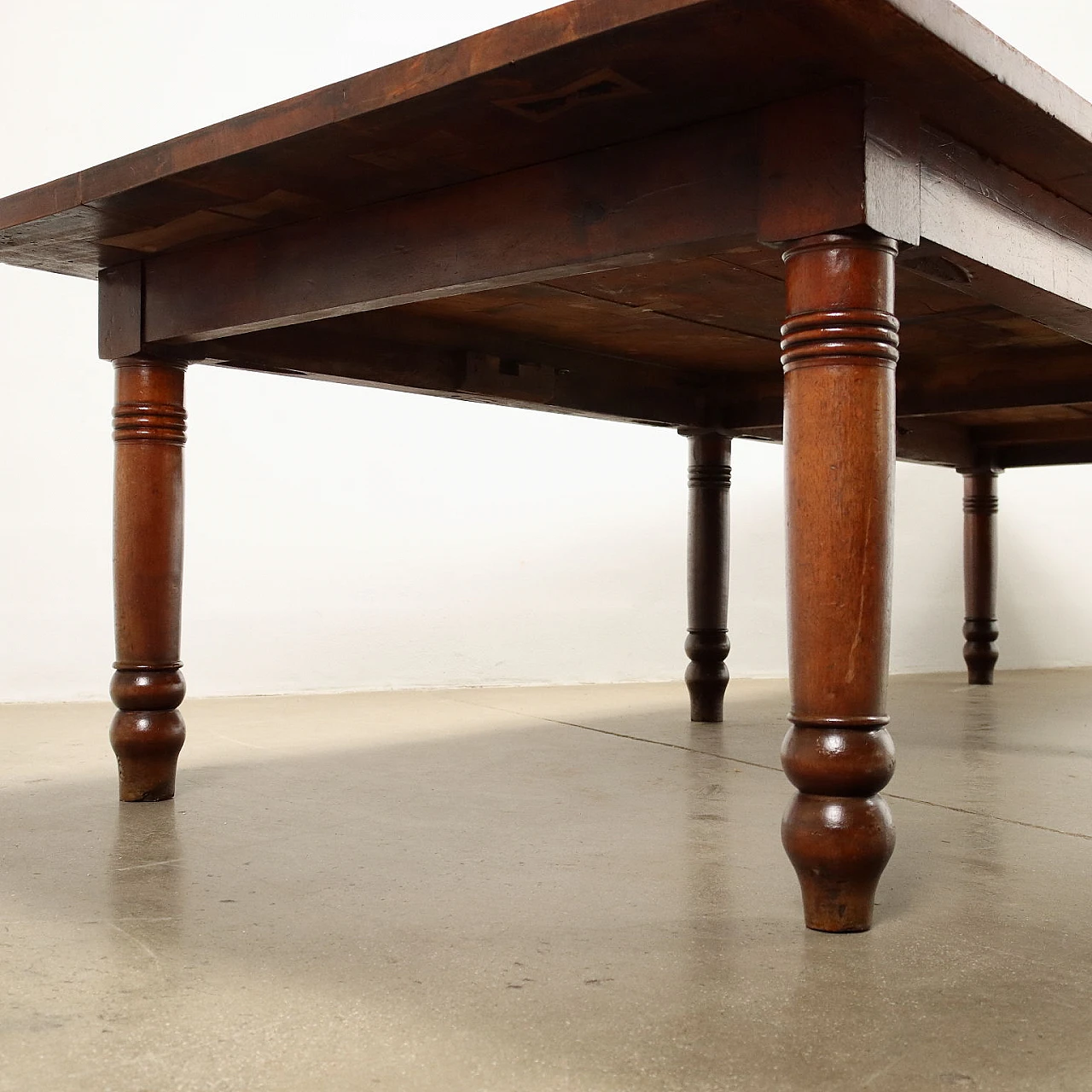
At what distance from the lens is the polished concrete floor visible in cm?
127

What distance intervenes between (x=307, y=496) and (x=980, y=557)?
2.92 metres

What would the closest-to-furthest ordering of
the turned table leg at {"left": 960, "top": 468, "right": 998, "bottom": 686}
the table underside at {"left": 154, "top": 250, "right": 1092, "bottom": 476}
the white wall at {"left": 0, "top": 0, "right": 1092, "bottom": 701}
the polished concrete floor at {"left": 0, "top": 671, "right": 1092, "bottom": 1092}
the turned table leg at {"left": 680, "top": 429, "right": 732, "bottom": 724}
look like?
1. the polished concrete floor at {"left": 0, "top": 671, "right": 1092, "bottom": 1092}
2. the table underside at {"left": 154, "top": 250, "right": 1092, "bottom": 476}
3. the turned table leg at {"left": 680, "top": 429, "right": 732, "bottom": 724}
4. the white wall at {"left": 0, "top": 0, "right": 1092, "bottom": 701}
5. the turned table leg at {"left": 960, "top": 468, "right": 998, "bottom": 686}

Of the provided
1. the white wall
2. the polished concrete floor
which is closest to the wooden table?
the polished concrete floor

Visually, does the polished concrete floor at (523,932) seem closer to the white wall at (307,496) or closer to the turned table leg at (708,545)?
the turned table leg at (708,545)

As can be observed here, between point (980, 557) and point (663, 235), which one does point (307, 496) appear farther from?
point (663, 235)

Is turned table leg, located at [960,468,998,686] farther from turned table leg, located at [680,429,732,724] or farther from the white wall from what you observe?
turned table leg, located at [680,429,732,724]

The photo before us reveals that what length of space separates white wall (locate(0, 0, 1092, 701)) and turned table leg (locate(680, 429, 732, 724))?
1.69m

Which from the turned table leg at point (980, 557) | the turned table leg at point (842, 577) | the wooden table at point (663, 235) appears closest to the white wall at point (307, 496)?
the turned table leg at point (980, 557)

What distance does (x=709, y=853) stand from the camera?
2248 mm

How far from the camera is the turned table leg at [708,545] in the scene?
408 cm

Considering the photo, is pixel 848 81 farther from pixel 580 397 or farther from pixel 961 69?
pixel 580 397

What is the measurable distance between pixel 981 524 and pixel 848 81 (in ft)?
13.9

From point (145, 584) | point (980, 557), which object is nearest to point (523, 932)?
point (145, 584)

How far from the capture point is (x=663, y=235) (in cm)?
187
